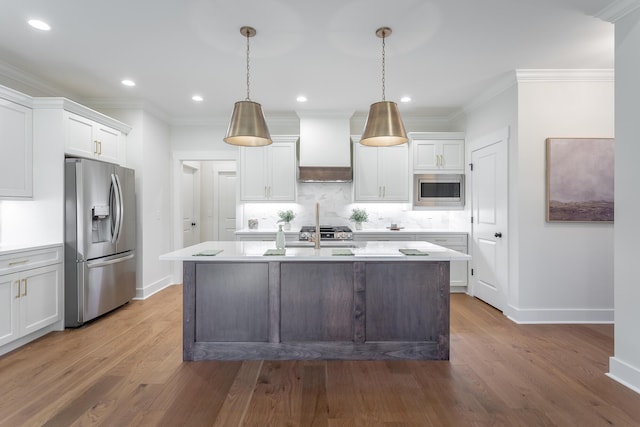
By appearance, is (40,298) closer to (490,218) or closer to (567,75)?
(490,218)

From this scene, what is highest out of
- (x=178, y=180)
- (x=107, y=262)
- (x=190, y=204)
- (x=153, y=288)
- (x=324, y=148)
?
(x=324, y=148)

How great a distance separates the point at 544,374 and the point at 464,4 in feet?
9.10

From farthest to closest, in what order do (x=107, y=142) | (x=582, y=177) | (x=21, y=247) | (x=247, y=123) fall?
(x=107, y=142)
(x=582, y=177)
(x=21, y=247)
(x=247, y=123)

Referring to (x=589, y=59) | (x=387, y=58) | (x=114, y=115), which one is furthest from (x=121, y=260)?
(x=589, y=59)

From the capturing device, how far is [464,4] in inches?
97.1

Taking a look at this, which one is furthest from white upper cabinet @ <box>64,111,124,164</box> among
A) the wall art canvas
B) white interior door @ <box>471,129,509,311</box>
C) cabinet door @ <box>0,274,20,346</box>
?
the wall art canvas

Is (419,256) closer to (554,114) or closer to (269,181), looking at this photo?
(554,114)

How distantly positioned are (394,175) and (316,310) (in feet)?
9.81

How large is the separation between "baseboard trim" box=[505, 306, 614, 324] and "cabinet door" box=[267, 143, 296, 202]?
10.7ft

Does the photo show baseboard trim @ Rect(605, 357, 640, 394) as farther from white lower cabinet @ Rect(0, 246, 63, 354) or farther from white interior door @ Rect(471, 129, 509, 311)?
white lower cabinet @ Rect(0, 246, 63, 354)

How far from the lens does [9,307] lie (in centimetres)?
288

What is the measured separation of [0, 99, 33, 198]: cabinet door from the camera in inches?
123

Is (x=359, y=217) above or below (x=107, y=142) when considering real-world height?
below

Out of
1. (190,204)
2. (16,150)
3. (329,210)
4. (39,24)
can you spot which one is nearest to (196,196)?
(190,204)
